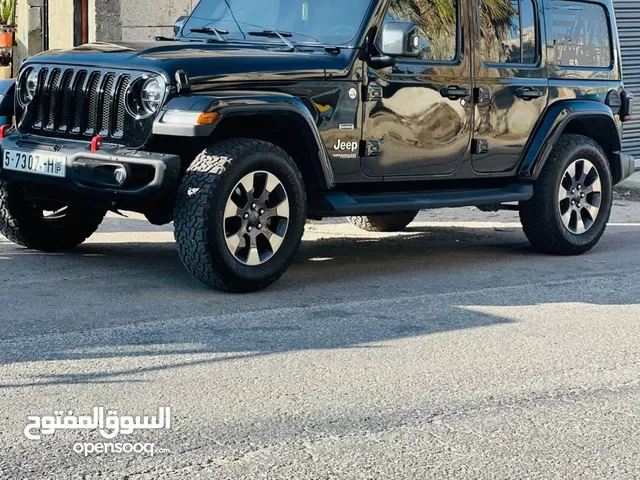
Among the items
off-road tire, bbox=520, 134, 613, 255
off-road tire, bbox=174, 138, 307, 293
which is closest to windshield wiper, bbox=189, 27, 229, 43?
off-road tire, bbox=174, 138, 307, 293

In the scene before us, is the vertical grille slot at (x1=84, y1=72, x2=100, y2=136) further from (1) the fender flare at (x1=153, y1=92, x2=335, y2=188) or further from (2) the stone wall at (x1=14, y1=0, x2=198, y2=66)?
(2) the stone wall at (x1=14, y1=0, x2=198, y2=66)

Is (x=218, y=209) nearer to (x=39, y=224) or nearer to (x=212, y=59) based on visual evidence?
(x=212, y=59)

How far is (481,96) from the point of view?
27.3ft

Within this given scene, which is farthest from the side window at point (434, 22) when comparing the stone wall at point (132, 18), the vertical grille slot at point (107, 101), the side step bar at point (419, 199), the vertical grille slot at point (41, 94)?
the stone wall at point (132, 18)

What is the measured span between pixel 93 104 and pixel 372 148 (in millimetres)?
1710

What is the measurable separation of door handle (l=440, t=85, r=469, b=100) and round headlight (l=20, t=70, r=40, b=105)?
2.54 meters

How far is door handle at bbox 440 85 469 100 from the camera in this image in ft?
26.4

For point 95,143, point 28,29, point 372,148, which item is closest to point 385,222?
point 372,148

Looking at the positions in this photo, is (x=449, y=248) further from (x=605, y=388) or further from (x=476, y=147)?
(x=605, y=388)

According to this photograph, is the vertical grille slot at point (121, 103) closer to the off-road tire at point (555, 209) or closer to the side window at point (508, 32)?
the side window at point (508, 32)

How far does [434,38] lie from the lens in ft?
26.8

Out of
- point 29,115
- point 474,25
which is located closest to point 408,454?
point 29,115

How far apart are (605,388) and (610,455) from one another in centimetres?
93

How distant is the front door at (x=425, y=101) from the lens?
7.65m
